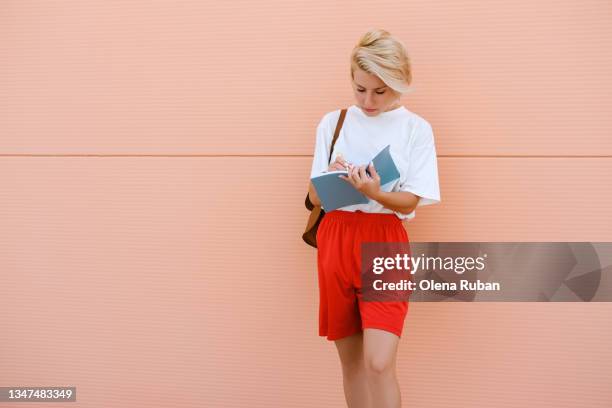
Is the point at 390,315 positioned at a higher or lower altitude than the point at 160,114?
lower

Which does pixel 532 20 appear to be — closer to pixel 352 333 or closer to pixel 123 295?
pixel 352 333

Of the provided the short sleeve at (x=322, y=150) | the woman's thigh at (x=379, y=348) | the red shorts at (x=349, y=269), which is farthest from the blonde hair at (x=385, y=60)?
the woman's thigh at (x=379, y=348)

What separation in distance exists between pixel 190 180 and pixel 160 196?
0.15 m

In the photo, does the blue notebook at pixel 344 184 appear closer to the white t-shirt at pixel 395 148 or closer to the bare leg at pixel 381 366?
the white t-shirt at pixel 395 148

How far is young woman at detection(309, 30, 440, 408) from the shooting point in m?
1.95

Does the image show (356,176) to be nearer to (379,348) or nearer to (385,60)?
(385,60)

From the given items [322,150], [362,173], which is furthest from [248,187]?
[362,173]

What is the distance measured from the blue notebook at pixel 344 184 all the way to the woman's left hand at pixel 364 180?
26mm

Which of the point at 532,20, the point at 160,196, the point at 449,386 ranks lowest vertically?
the point at 449,386

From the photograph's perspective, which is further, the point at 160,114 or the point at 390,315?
the point at 160,114

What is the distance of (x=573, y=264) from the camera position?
2457mm

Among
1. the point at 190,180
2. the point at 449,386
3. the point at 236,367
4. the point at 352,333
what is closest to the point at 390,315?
the point at 352,333

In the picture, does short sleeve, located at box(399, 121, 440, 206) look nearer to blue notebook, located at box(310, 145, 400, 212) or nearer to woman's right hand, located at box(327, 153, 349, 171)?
blue notebook, located at box(310, 145, 400, 212)

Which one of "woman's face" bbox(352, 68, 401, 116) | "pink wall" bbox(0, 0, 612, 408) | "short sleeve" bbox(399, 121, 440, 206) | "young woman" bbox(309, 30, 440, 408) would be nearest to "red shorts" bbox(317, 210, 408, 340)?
"young woman" bbox(309, 30, 440, 408)
